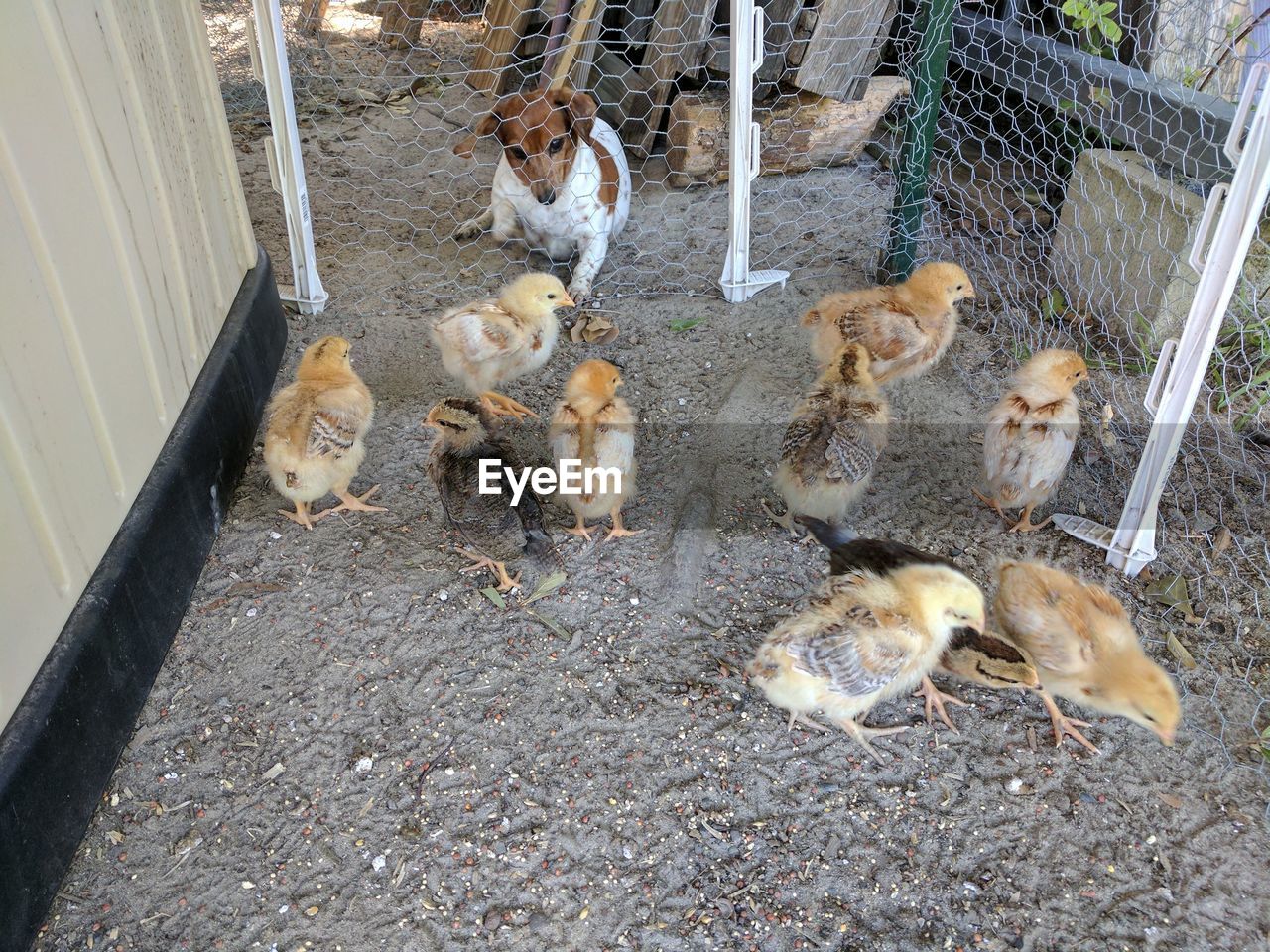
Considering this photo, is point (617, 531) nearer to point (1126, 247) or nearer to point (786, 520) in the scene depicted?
point (786, 520)

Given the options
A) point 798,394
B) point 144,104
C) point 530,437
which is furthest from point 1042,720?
point 144,104

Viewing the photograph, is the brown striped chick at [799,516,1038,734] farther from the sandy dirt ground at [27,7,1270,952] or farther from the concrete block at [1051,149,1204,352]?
the concrete block at [1051,149,1204,352]

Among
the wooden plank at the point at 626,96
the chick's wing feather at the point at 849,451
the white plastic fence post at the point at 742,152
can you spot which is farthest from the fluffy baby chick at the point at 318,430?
the wooden plank at the point at 626,96

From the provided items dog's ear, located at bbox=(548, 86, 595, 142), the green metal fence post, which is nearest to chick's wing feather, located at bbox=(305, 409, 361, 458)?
dog's ear, located at bbox=(548, 86, 595, 142)

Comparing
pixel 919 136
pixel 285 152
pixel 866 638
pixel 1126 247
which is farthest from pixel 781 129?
pixel 866 638

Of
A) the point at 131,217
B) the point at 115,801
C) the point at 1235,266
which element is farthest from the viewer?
the point at 131,217

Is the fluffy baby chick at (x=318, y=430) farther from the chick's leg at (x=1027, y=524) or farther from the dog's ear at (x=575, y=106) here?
the chick's leg at (x=1027, y=524)

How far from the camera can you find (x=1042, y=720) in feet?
8.40

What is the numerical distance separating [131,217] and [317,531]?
3.66ft

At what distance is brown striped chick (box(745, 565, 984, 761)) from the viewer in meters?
2.28

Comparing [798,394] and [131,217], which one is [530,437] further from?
[131,217]

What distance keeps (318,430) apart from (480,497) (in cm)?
57

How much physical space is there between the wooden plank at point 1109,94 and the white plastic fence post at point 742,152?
5.32ft

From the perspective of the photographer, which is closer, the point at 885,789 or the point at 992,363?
the point at 885,789
